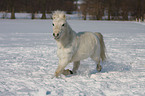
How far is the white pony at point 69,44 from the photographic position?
4393 mm

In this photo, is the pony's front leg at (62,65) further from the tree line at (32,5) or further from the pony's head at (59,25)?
the tree line at (32,5)

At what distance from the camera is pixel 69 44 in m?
4.64

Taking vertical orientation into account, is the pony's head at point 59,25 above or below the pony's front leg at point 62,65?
above

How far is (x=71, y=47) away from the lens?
4.63m

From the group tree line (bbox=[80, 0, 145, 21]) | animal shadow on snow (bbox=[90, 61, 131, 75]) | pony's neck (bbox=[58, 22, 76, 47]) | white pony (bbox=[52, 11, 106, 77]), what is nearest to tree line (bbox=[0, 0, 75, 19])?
tree line (bbox=[80, 0, 145, 21])

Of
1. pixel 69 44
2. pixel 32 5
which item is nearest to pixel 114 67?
pixel 69 44

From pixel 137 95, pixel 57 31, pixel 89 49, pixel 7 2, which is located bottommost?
pixel 137 95

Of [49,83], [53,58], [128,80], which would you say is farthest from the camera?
[53,58]

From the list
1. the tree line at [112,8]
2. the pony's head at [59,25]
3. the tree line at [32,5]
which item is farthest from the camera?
the tree line at [112,8]

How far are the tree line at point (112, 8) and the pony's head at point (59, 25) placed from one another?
4430 centimetres

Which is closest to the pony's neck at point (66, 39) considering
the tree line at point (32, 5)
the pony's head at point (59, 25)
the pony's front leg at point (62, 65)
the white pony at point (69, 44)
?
the white pony at point (69, 44)

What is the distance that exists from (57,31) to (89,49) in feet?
3.44

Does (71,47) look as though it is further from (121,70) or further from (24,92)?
(121,70)

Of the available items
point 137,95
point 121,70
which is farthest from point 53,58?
point 137,95
